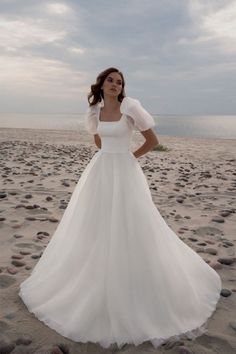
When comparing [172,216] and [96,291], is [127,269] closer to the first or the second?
[96,291]

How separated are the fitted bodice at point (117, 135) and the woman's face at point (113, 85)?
447 mm

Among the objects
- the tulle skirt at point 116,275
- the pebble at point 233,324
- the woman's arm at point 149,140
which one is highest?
the woman's arm at point 149,140

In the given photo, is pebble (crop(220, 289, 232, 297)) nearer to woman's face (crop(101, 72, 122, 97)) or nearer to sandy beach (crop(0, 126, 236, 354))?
sandy beach (crop(0, 126, 236, 354))

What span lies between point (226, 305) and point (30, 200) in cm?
631

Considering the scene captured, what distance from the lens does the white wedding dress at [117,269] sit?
4.13 metres

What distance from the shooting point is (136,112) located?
14.8ft

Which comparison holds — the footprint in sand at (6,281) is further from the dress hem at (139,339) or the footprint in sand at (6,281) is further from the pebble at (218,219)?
the pebble at (218,219)

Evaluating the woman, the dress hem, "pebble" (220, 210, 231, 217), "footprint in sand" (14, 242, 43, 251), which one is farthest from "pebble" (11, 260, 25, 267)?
"pebble" (220, 210, 231, 217)

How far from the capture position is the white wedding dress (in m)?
4.13

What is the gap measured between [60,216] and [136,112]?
479 cm

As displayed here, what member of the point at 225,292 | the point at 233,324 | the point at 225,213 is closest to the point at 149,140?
the point at 225,292

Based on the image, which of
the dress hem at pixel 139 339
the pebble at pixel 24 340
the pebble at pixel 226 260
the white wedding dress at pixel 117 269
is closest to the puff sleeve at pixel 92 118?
the white wedding dress at pixel 117 269

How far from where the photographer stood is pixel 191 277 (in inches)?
202

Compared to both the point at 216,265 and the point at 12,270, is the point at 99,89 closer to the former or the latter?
the point at 12,270
